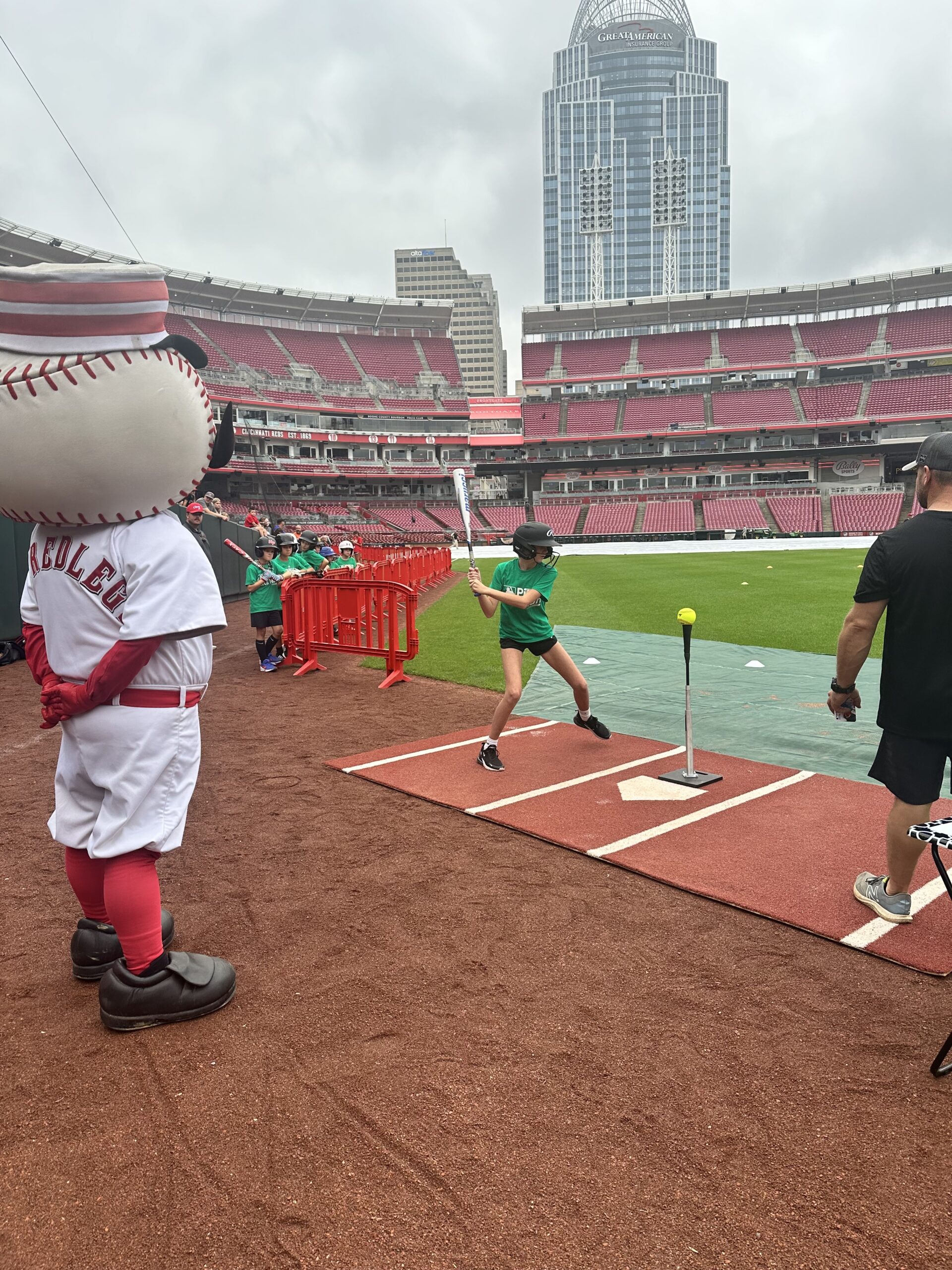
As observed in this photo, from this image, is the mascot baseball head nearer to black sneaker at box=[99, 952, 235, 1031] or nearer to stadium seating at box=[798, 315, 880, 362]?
black sneaker at box=[99, 952, 235, 1031]

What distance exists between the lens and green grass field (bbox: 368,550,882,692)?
38.9 ft

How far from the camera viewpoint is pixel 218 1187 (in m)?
2.24

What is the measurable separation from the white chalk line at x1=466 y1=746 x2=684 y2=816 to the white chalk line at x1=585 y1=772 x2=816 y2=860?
953 millimetres

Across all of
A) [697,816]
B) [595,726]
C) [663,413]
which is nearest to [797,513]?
[663,413]

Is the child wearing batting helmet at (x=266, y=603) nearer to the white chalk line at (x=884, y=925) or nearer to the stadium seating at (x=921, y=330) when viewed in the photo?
the white chalk line at (x=884, y=925)

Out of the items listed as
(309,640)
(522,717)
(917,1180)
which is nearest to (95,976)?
(917,1180)

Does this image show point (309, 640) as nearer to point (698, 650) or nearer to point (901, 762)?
point (698, 650)

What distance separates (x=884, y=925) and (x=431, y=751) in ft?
13.4

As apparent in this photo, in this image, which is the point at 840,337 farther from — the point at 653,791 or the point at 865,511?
the point at 653,791

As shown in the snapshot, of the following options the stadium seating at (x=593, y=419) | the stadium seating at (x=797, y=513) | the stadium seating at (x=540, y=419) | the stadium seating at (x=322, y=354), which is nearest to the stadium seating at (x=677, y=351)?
the stadium seating at (x=593, y=419)

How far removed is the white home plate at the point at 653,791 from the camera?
5578mm

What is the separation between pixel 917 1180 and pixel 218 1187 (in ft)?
6.67

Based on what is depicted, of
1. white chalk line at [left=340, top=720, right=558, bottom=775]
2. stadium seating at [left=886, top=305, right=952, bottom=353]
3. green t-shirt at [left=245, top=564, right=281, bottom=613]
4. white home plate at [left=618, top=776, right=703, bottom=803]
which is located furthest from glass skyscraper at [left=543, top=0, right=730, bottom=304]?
white home plate at [left=618, top=776, right=703, bottom=803]

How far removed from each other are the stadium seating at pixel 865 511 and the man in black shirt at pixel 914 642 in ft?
184
